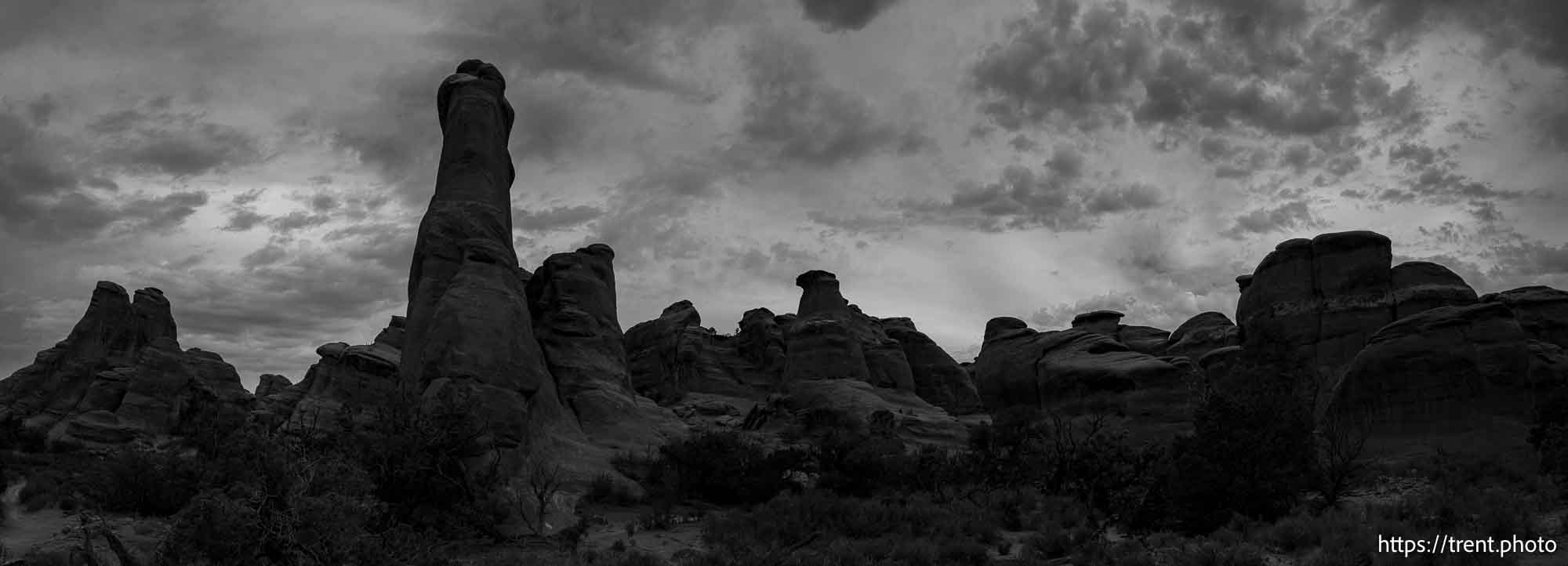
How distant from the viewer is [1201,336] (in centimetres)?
5041

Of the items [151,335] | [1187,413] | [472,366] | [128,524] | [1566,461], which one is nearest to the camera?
[1566,461]

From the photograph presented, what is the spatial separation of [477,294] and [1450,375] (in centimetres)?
2935

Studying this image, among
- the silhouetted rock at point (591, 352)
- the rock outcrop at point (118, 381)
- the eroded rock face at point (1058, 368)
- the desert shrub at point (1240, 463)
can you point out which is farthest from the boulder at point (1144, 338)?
the rock outcrop at point (118, 381)

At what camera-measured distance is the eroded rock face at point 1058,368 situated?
35562 millimetres

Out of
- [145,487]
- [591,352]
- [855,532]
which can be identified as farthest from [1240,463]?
[145,487]

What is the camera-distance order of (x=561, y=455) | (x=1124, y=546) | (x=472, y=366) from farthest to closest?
(x=561, y=455)
(x=472, y=366)
(x=1124, y=546)

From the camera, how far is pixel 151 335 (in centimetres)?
6388

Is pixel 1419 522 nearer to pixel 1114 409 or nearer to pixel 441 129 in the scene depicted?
pixel 1114 409

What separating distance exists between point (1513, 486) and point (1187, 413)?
14937 millimetres

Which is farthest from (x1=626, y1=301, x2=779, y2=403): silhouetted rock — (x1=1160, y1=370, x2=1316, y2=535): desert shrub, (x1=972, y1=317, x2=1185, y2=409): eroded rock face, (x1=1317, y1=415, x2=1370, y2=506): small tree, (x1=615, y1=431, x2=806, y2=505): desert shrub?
(x1=1160, y1=370, x2=1316, y2=535): desert shrub

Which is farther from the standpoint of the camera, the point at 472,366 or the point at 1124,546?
the point at 472,366

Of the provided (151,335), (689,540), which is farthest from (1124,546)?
(151,335)

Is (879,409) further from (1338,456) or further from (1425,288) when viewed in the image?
(1338,456)

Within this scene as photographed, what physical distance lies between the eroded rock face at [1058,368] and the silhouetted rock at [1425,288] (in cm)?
805
